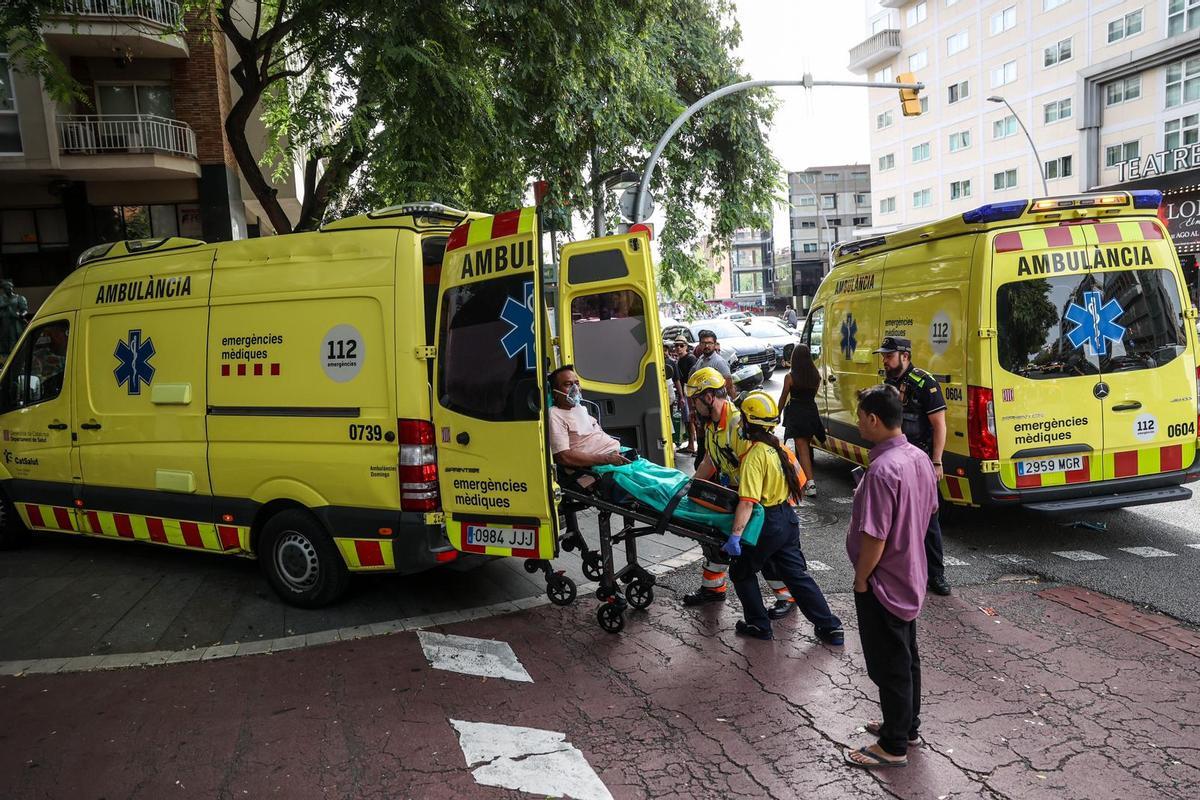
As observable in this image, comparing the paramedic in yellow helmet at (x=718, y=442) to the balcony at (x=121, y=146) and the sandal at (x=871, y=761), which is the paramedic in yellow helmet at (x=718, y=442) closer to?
the sandal at (x=871, y=761)

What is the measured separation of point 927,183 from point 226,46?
1453 inches

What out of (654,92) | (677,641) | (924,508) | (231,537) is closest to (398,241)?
(231,537)

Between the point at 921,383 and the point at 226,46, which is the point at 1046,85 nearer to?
the point at 226,46

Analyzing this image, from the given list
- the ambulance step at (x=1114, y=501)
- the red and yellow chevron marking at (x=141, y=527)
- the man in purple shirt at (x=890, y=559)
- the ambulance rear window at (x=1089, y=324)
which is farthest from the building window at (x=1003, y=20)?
the red and yellow chevron marking at (x=141, y=527)

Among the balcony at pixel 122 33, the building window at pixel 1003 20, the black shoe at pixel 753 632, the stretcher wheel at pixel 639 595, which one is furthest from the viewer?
the building window at pixel 1003 20

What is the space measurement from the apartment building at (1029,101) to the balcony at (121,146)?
2089 cm

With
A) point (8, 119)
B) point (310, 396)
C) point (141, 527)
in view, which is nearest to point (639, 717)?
point (310, 396)

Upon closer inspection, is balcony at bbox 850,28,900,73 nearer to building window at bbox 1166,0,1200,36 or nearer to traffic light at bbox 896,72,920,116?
building window at bbox 1166,0,1200,36

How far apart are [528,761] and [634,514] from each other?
172cm

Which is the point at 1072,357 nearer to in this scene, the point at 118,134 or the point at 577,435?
the point at 577,435

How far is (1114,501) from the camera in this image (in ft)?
20.6

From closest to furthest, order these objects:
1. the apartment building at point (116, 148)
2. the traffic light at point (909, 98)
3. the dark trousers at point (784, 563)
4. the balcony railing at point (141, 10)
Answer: the dark trousers at point (784, 563), the traffic light at point (909, 98), the balcony railing at point (141, 10), the apartment building at point (116, 148)

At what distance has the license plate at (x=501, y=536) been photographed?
16.1ft

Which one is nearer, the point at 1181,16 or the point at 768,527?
the point at 768,527
